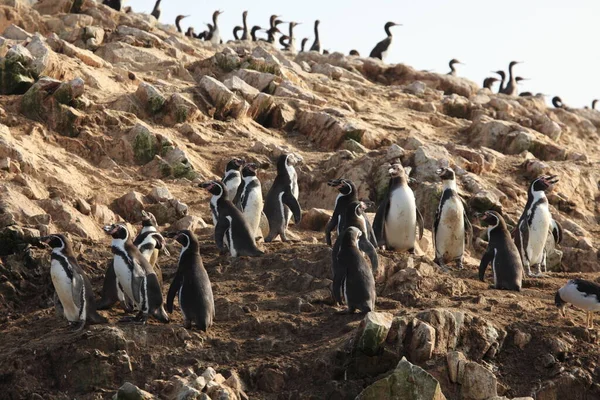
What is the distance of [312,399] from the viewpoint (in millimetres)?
10094

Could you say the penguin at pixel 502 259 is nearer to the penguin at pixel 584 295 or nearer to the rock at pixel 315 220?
the penguin at pixel 584 295

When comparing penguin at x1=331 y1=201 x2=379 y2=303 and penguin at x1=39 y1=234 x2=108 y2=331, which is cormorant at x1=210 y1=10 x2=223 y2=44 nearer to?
penguin at x1=331 y1=201 x2=379 y2=303

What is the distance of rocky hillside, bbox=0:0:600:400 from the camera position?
1038 centimetres

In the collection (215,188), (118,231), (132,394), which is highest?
(215,188)

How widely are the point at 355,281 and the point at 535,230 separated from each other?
458 centimetres

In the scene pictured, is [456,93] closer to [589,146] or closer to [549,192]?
[589,146]

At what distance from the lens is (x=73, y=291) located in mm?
→ 11234

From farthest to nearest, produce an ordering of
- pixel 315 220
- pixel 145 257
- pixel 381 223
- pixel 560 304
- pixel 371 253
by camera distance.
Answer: pixel 315 220
pixel 381 223
pixel 371 253
pixel 145 257
pixel 560 304

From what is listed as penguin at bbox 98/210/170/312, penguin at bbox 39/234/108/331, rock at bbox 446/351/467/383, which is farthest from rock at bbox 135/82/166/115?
rock at bbox 446/351/467/383

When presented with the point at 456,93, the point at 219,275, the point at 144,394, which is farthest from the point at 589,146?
the point at 144,394

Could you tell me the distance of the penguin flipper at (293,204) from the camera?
1565 centimetres

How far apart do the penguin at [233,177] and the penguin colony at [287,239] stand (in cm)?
1

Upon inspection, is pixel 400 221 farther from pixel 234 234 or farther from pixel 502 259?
pixel 234 234

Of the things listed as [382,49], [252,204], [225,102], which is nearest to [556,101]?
[382,49]
